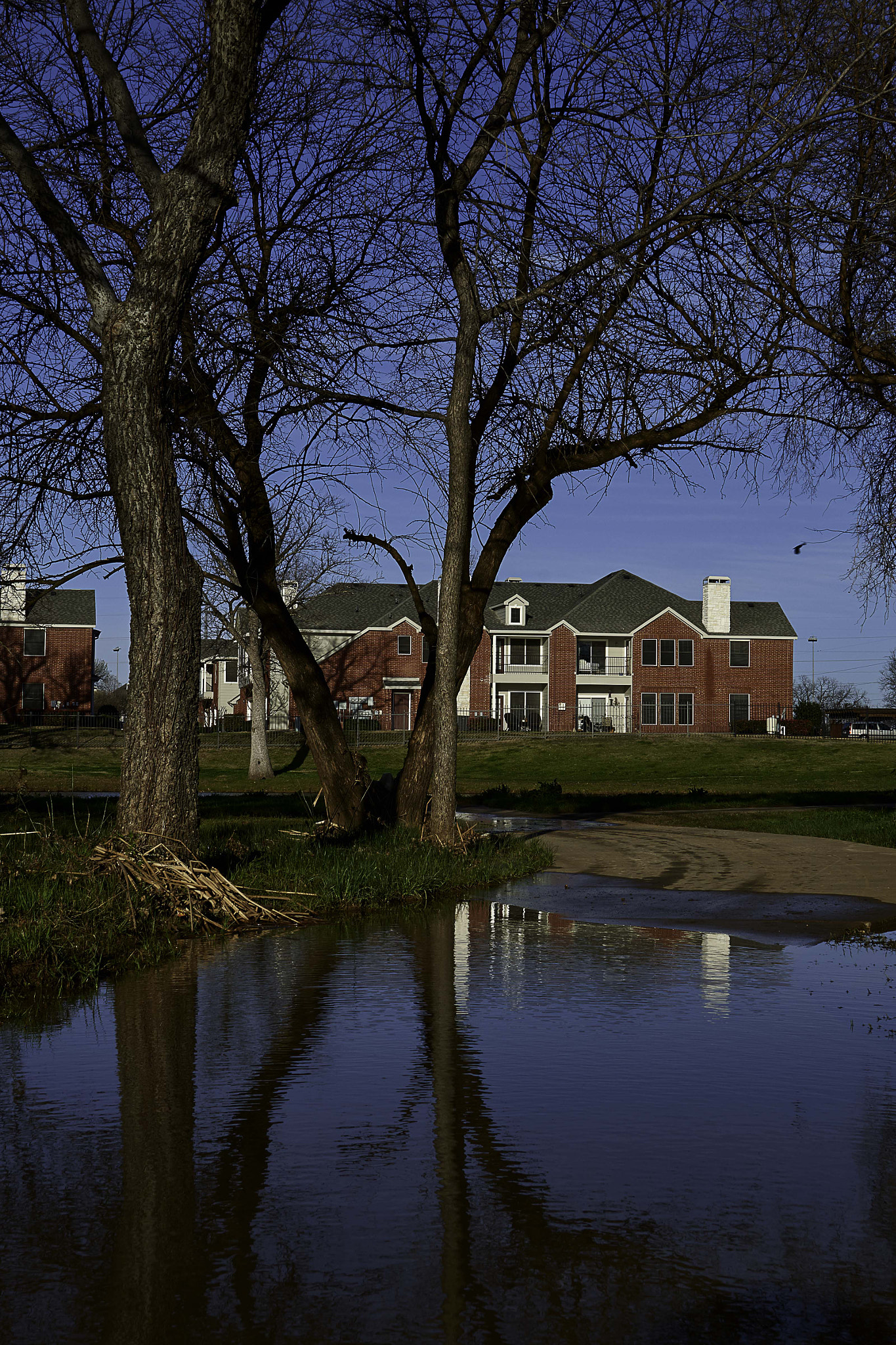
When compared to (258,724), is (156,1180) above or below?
below

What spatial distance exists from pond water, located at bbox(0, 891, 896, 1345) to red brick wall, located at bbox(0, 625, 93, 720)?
2379 inches

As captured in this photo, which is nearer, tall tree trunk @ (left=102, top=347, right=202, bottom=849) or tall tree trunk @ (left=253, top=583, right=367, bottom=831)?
tall tree trunk @ (left=102, top=347, right=202, bottom=849)

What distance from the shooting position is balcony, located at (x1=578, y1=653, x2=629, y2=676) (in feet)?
236

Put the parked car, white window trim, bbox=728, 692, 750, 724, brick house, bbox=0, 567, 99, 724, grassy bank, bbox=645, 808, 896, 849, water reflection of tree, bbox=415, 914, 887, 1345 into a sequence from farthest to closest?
white window trim, bbox=728, 692, 750, 724, the parked car, brick house, bbox=0, 567, 99, 724, grassy bank, bbox=645, 808, 896, 849, water reflection of tree, bbox=415, 914, 887, 1345

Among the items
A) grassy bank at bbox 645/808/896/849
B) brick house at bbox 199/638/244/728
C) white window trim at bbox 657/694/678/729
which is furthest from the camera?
brick house at bbox 199/638/244/728

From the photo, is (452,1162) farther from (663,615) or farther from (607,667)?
(607,667)

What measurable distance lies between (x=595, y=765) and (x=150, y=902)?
39.7 m

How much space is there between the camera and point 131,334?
10.5 metres

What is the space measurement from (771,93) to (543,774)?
111 ft

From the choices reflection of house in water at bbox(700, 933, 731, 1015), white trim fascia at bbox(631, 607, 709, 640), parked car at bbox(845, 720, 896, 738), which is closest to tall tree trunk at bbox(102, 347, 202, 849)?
reflection of house in water at bbox(700, 933, 731, 1015)

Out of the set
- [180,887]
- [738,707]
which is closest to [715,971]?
[180,887]

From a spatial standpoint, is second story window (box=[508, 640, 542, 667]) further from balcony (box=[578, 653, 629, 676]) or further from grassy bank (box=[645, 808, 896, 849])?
grassy bank (box=[645, 808, 896, 849])

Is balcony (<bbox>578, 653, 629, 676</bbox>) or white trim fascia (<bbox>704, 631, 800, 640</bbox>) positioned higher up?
white trim fascia (<bbox>704, 631, 800, 640</bbox>)

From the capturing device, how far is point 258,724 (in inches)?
1740
